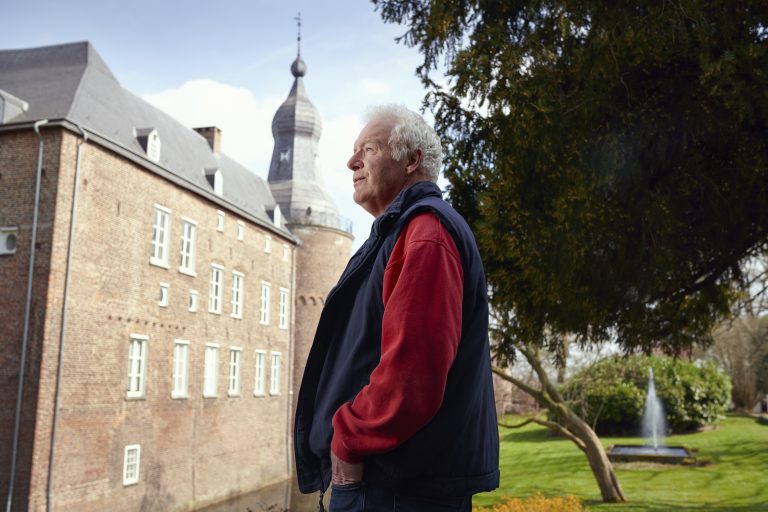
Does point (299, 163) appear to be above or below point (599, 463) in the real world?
above

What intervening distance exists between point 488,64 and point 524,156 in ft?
3.29

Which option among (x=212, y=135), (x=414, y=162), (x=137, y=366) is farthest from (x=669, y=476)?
(x=212, y=135)

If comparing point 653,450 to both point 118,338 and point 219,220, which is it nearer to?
point 118,338

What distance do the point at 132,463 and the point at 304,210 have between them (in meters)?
19.6

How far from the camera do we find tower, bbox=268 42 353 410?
35469mm

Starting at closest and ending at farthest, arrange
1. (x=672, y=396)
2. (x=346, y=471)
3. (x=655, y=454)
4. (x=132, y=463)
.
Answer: (x=346, y=471), (x=655, y=454), (x=132, y=463), (x=672, y=396)

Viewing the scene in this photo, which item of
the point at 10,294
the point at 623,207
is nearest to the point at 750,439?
the point at 623,207

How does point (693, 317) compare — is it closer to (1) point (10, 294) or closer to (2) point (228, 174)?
(1) point (10, 294)

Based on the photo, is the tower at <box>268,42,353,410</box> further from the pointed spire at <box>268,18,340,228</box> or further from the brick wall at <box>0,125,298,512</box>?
the brick wall at <box>0,125,298,512</box>

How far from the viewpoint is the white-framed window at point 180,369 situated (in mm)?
23616

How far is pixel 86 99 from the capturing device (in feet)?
70.2

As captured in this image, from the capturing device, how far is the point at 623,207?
26.0 feet

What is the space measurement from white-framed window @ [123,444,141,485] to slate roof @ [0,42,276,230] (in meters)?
8.57

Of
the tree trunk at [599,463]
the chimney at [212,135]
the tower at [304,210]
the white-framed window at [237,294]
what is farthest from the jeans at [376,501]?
the tower at [304,210]
